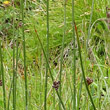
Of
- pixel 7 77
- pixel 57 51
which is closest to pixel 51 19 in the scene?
pixel 57 51

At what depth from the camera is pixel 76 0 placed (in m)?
3.40

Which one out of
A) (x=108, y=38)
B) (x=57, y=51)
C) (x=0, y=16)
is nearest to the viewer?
(x=108, y=38)

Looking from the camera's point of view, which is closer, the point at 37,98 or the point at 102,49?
the point at 37,98

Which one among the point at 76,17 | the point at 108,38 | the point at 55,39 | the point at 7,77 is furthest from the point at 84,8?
the point at 108,38

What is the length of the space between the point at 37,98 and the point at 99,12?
146cm

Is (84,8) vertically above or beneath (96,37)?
above

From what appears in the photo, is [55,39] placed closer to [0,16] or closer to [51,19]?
[51,19]

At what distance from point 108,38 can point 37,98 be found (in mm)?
1221

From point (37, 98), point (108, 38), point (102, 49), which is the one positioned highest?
point (108, 38)

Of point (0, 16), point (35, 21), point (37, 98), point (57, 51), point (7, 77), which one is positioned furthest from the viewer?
point (0, 16)

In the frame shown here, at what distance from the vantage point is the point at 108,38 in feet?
2.96

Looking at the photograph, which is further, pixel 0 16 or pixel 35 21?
pixel 0 16

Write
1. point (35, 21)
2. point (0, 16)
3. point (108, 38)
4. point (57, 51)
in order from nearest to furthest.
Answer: point (108, 38) → point (57, 51) → point (35, 21) → point (0, 16)

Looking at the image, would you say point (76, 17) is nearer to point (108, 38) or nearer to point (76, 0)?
point (76, 0)
